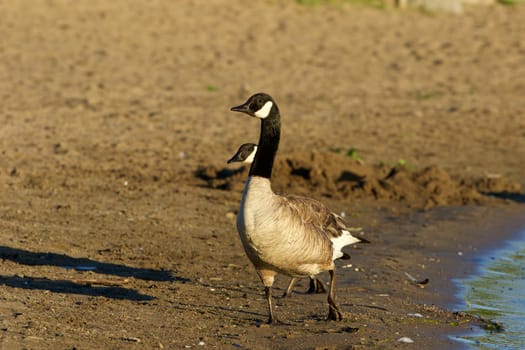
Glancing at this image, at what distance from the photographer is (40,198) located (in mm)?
10469

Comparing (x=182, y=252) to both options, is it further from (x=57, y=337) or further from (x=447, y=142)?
(x=447, y=142)

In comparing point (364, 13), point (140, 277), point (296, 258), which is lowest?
point (140, 277)

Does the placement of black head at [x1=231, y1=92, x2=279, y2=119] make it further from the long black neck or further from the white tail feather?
the white tail feather

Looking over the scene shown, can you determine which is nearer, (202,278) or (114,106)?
(202,278)

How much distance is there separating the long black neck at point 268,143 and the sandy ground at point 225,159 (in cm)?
110

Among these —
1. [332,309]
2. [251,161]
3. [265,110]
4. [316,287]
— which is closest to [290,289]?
[316,287]

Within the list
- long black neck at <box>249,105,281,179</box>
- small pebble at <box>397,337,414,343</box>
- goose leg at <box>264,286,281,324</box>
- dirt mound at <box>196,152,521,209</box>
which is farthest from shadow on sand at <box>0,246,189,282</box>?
dirt mound at <box>196,152,521,209</box>

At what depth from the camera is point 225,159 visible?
12.8m

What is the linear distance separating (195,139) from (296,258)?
22.2 feet

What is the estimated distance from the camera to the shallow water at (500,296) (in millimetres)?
7590

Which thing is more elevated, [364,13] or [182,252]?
[364,13]

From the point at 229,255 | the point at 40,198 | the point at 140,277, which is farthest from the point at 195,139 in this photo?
the point at 140,277

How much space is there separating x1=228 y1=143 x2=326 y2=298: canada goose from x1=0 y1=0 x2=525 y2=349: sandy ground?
131mm

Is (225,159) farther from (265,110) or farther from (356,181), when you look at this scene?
(265,110)
